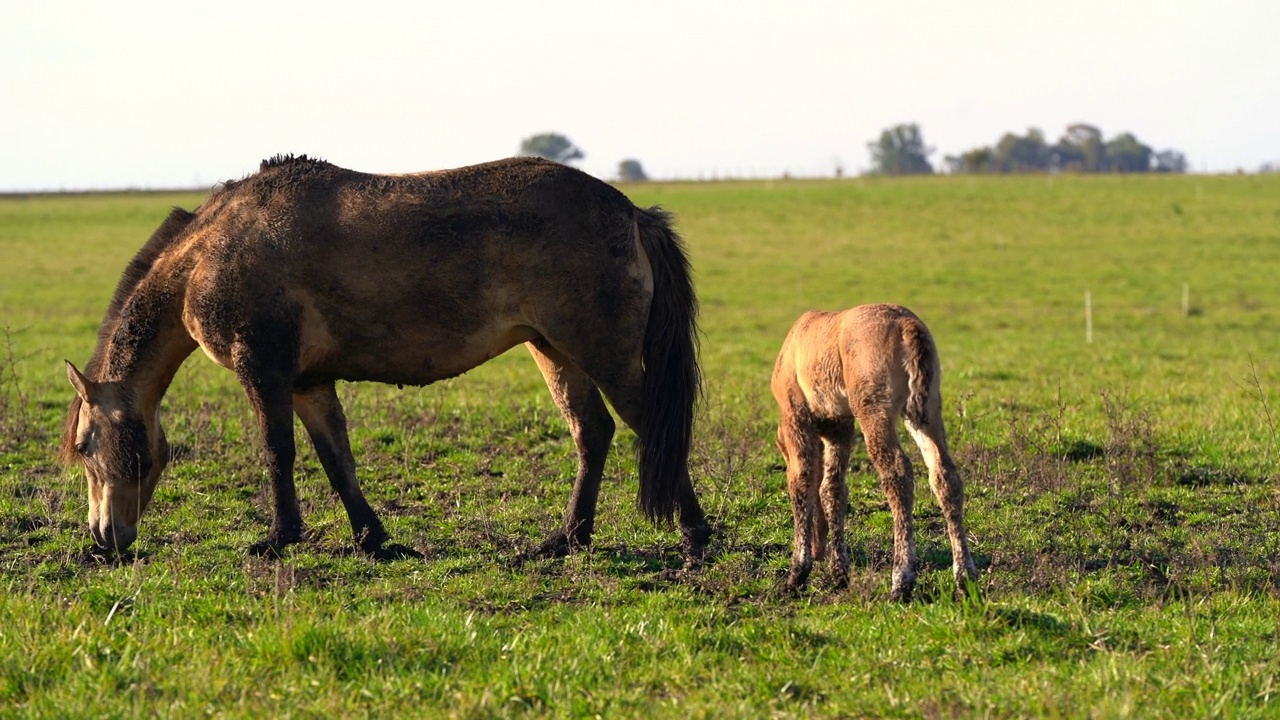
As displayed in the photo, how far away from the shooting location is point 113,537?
7527mm

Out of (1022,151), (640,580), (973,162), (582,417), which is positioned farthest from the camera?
(1022,151)

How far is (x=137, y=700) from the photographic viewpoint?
4633 millimetres

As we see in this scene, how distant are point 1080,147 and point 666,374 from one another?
439 feet

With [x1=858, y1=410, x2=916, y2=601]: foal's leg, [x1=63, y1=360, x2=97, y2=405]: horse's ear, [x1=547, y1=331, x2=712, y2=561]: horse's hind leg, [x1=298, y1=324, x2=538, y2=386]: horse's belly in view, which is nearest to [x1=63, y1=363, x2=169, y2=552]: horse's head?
[x1=63, y1=360, x2=97, y2=405]: horse's ear

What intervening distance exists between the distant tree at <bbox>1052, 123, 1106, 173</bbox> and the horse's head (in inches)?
5167

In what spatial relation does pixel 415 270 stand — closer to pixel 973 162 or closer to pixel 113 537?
pixel 113 537

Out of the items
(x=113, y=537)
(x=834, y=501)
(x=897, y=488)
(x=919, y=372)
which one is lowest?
(x=113, y=537)

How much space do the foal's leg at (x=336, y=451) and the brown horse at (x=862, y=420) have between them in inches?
108

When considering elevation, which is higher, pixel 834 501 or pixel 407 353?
pixel 407 353

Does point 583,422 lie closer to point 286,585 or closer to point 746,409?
point 286,585

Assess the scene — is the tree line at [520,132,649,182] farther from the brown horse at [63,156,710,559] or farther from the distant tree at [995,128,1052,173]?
the brown horse at [63,156,710,559]

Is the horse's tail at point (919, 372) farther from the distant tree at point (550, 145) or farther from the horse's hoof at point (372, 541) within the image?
the distant tree at point (550, 145)

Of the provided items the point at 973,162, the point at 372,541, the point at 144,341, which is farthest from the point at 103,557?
the point at 973,162

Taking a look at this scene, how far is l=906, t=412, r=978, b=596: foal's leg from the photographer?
235 inches
